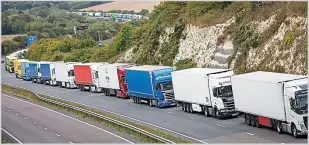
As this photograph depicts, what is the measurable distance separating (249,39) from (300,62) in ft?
33.6

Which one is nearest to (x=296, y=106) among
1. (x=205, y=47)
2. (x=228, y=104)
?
(x=228, y=104)

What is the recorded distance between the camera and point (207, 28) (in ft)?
201

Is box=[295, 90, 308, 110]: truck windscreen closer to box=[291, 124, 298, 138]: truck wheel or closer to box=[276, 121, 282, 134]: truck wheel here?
box=[291, 124, 298, 138]: truck wheel

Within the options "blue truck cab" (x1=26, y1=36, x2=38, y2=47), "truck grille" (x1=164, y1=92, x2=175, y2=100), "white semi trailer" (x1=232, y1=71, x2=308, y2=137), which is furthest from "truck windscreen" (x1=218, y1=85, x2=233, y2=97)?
Result: "blue truck cab" (x1=26, y1=36, x2=38, y2=47)

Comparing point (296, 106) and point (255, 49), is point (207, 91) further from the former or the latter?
point (255, 49)

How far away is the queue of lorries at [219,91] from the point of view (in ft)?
96.8

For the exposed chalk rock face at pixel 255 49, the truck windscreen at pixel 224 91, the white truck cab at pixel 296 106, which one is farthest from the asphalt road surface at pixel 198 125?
the exposed chalk rock face at pixel 255 49

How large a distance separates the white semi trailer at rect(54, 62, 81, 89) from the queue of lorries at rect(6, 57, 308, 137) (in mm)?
10439

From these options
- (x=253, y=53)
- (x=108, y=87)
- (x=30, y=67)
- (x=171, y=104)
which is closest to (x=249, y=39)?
(x=253, y=53)

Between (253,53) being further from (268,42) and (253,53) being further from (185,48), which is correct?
(185,48)

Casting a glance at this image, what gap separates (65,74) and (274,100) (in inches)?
1929

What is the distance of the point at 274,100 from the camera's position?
30.7m

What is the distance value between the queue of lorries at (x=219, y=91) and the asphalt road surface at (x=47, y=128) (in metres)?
6.64

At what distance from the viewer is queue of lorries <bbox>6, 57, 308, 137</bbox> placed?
96.8 ft
